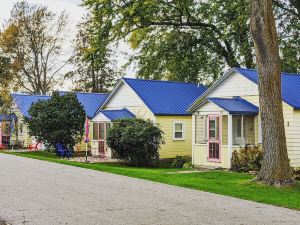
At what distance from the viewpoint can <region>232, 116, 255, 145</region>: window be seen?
78.0 ft

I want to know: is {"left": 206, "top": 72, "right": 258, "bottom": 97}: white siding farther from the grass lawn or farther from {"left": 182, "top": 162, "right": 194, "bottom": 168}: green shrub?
the grass lawn

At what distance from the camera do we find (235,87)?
2553cm

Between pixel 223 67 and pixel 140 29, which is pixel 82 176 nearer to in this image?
pixel 140 29

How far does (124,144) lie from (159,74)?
37.7 feet

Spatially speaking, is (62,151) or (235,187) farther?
(62,151)

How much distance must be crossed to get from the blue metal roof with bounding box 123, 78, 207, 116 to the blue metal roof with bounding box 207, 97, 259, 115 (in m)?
5.72

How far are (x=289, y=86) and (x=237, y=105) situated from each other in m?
2.85

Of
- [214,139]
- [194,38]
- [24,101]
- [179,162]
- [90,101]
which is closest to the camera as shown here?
[214,139]

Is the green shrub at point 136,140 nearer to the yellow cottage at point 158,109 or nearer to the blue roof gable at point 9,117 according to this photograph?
the yellow cottage at point 158,109

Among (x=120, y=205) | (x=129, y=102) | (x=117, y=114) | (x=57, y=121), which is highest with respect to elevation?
(x=129, y=102)

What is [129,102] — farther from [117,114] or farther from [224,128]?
[224,128]

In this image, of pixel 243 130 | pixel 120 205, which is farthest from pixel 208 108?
pixel 120 205

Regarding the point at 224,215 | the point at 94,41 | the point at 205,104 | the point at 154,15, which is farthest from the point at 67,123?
the point at 224,215

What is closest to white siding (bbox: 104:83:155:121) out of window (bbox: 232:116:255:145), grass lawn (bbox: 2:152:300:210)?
window (bbox: 232:116:255:145)
